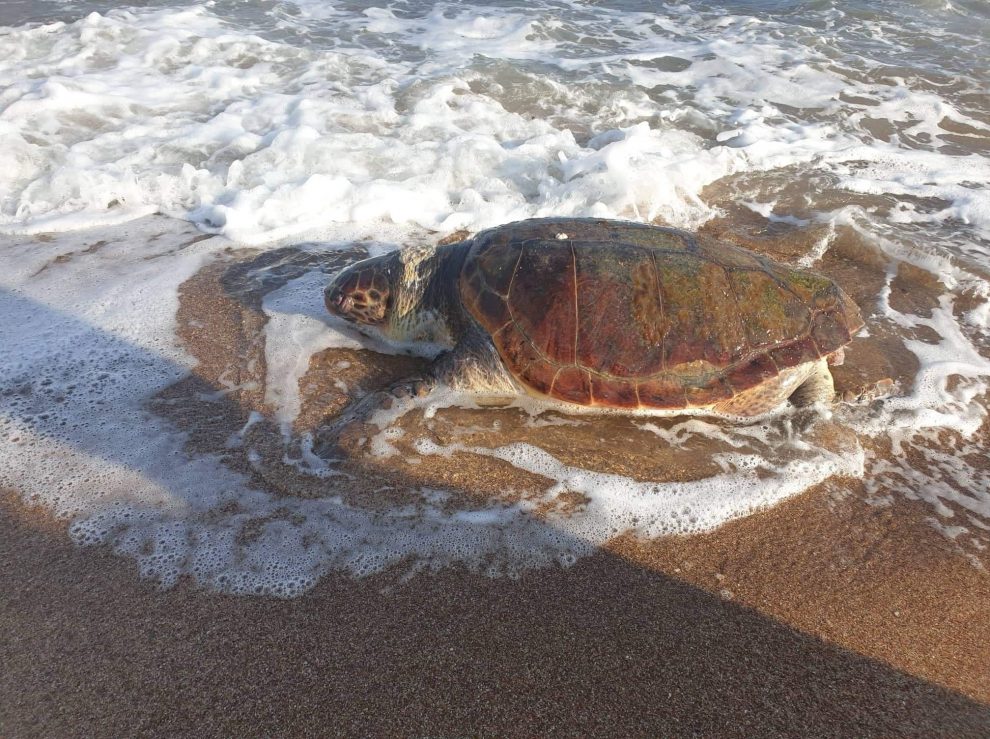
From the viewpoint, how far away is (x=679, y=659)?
1903mm

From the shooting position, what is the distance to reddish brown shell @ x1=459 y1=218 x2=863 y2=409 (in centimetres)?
271

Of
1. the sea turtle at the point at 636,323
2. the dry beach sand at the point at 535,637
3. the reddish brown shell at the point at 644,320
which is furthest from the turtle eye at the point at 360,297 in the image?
the dry beach sand at the point at 535,637

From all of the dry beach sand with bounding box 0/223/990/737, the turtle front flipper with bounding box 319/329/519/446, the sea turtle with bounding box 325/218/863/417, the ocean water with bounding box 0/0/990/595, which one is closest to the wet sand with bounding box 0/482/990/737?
the dry beach sand with bounding box 0/223/990/737

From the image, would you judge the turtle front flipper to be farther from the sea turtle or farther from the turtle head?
the turtle head

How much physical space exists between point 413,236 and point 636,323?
7.60 feet

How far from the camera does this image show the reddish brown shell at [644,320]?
271 cm

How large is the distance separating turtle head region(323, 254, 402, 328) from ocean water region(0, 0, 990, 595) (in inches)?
7.7

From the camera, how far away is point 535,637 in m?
1.96

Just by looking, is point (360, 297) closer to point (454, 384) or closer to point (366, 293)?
point (366, 293)

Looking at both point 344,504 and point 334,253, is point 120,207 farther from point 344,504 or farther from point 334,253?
point 344,504

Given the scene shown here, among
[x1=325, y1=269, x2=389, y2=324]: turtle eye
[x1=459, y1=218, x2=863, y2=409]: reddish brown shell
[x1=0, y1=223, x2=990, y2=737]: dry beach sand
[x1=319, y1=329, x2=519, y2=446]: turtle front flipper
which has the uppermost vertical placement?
[x1=459, y1=218, x2=863, y2=409]: reddish brown shell

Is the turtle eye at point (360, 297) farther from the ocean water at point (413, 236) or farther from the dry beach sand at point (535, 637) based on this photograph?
the dry beach sand at point (535, 637)

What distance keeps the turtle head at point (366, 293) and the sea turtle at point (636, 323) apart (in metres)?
0.45

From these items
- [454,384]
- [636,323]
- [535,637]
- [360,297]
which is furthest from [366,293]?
[535,637]
